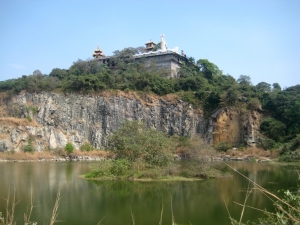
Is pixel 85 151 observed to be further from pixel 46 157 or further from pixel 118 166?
pixel 118 166

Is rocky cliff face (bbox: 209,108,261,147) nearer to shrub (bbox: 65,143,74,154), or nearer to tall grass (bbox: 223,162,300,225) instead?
shrub (bbox: 65,143,74,154)

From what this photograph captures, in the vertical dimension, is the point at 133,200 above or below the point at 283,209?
below

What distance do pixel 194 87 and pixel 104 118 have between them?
48.1ft

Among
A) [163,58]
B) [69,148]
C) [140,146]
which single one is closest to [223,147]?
[163,58]

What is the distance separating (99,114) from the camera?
47.0 m

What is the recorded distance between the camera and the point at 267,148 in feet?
130

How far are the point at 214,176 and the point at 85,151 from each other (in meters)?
23.9

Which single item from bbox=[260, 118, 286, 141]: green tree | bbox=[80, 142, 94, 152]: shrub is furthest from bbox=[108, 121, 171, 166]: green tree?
bbox=[260, 118, 286, 141]: green tree

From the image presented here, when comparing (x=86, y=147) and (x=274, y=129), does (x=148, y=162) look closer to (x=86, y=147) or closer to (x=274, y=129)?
(x=86, y=147)

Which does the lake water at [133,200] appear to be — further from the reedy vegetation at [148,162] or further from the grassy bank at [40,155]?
the grassy bank at [40,155]

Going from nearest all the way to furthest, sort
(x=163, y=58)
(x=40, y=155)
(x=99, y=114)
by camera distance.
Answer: (x=40, y=155) < (x=99, y=114) < (x=163, y=58)

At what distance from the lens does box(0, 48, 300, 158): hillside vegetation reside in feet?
137

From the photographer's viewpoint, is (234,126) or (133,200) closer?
(133,200)

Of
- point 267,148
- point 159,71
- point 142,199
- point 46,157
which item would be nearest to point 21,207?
point 142,199
